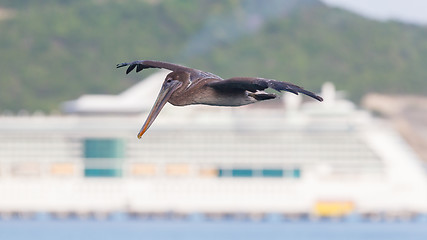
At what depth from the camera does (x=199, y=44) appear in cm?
9125

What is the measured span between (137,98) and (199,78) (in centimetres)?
4096

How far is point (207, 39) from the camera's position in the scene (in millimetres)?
89562

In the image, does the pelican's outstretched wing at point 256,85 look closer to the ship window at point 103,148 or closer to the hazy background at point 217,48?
the ship window at point 103,148

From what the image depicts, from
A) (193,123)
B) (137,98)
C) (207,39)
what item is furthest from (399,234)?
(207,39)

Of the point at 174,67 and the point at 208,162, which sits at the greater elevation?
the point at 208,162

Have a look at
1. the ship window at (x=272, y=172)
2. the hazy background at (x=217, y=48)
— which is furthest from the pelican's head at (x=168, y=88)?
the hazy background at (x=217, y=48)

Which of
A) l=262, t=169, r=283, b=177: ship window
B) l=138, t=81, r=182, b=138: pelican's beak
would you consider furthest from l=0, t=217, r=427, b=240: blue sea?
l=138, t=81, r=182, b=138: pelican's beak

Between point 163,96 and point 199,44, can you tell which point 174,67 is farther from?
point 199,44

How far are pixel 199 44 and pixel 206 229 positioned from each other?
51532 mm

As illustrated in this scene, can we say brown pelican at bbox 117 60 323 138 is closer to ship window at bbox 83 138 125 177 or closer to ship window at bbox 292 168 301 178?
ship window at bbox 292 168 301 178

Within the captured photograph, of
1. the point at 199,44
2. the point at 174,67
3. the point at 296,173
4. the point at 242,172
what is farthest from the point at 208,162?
the point at 199,44

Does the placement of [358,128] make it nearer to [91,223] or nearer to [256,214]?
[256,214]

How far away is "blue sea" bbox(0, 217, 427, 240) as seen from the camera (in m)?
37.9

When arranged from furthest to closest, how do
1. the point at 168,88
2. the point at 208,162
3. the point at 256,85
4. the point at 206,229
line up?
the point at 208,162 < the point at 206,229 < the point at 168,88 < the point at 256,85
